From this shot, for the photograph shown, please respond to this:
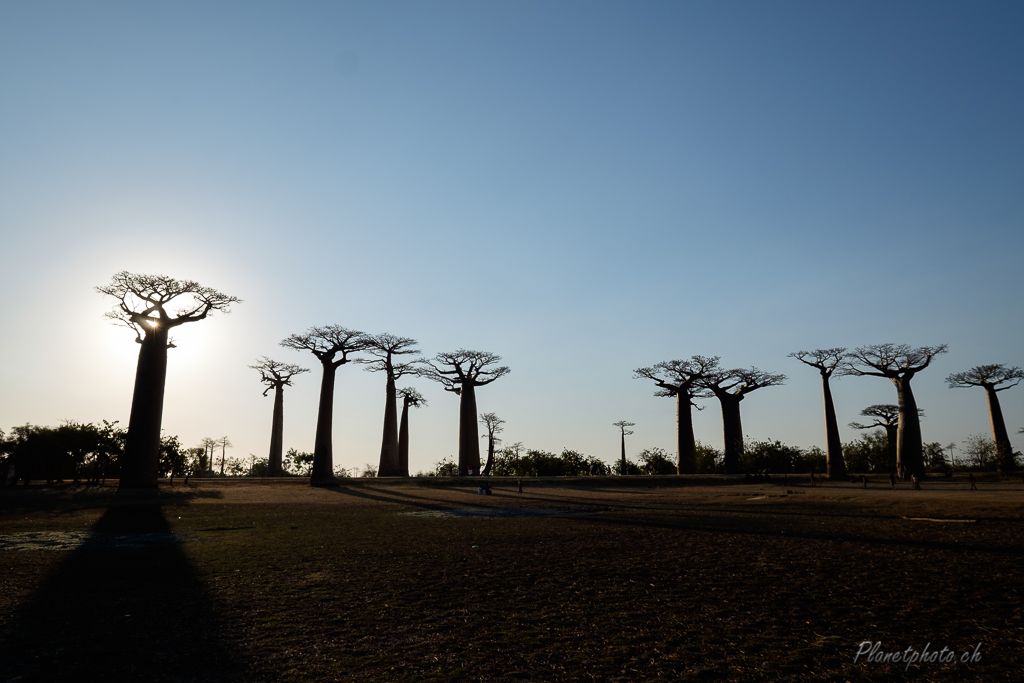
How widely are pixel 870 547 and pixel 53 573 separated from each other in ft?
44.7

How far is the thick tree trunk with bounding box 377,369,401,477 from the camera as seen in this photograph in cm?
5262

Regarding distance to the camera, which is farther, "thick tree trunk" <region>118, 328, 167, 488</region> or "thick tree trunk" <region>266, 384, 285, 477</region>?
"thick tree trunk" <region>266, 384, 285, 477</region>

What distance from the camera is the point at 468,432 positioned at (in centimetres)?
5212

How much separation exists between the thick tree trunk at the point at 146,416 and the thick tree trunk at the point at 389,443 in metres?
21.2

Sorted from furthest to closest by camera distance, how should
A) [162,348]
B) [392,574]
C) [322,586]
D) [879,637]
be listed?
[162,348]
[392,574]
[322,586]
[879,637]

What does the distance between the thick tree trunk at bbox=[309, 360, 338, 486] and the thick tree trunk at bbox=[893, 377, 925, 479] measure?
3981cm

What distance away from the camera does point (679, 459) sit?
173 ft

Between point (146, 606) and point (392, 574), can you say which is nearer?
point (146, 606)

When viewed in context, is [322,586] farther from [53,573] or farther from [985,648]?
[985,648]

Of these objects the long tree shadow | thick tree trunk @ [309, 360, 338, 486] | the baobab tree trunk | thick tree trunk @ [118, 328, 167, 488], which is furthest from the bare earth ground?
the baobab tree trunk

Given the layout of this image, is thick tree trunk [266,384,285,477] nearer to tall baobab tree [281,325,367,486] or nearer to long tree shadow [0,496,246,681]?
tall baobab tree [281,325,367,486]

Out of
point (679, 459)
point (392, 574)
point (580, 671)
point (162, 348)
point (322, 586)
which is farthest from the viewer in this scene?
point (679, 459)

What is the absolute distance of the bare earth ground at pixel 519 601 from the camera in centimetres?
488

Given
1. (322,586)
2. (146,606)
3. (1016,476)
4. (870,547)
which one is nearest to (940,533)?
(870,547)
